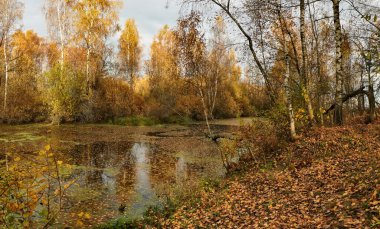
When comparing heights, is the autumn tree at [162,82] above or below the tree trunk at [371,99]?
above

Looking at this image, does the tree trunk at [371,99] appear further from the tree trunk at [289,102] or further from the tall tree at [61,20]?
the tall tree at [61,20]

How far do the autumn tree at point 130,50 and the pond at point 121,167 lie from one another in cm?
1905

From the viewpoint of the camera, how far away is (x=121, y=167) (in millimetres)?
17141

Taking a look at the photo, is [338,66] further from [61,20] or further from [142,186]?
[61,20]

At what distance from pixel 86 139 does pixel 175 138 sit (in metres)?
7.82

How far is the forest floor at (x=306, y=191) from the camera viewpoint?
6895 mm

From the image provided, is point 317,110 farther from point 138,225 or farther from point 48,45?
point 48,45

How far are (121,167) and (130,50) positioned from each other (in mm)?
33428

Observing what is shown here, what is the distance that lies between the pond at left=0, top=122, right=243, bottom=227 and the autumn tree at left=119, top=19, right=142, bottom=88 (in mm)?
19046

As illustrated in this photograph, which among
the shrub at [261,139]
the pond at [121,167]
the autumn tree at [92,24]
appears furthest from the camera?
the autumn tree at [92,24]

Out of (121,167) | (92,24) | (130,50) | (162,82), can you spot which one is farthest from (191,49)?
(130,50)

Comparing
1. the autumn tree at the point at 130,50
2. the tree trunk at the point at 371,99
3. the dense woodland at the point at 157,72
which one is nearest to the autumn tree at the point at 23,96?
the dense woodland at the point at 157,72

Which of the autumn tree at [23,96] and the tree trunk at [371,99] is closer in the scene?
the tree trunk at [371,99]

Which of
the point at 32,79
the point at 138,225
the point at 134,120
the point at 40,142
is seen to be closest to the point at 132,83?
the point at 134,120
